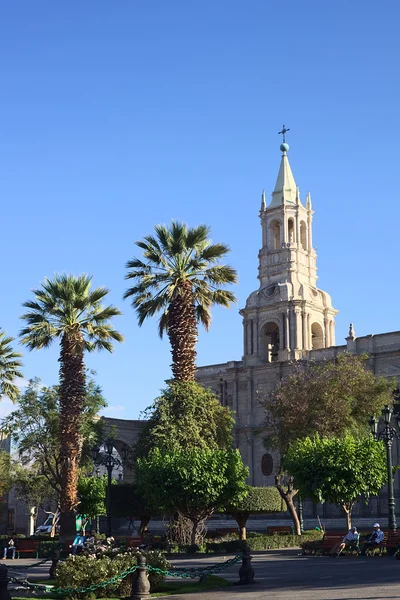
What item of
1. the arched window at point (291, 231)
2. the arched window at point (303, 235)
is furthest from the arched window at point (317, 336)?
the arched window at point (291, 231)

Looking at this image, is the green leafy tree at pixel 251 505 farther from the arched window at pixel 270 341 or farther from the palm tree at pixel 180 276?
the arched window at pixel 270 341

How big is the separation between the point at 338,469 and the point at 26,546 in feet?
58.3

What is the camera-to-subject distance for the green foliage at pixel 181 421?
37.6 m

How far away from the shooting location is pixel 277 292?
65.0m

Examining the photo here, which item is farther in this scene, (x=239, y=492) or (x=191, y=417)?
(x=191, y=417)

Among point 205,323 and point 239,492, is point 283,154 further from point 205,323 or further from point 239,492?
point 239,492

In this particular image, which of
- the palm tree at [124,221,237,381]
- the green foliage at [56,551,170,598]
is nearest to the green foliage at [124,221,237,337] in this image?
the palm tree at [124,221,237,381]

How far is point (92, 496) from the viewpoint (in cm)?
4459

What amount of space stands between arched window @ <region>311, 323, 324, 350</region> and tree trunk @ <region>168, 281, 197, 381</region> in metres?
29.0

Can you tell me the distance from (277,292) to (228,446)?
26574mm

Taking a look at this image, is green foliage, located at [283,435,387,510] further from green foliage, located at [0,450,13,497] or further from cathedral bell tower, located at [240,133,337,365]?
cathedral bell tower, located at [240,133,337,365]

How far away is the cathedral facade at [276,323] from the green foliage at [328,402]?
1842 centimetres

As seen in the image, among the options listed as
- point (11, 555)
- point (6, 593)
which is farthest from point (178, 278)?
point (6, 593)

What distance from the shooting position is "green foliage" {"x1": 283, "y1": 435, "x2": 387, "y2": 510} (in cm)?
3125
